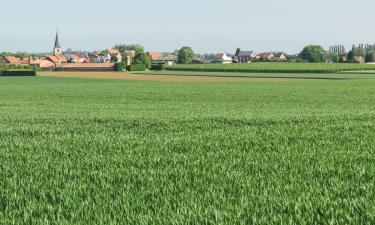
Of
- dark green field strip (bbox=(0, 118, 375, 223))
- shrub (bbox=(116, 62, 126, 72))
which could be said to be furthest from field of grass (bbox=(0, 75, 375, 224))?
shrub (bbox=(116, 62, 126, 72))

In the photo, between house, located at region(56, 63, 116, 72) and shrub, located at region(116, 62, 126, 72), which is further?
house, located at region(56, 63, 116, 72)

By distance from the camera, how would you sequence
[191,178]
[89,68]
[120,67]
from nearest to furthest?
[191,178] < [120,67] < [89,68]

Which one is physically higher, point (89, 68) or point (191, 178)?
point (89, 68)

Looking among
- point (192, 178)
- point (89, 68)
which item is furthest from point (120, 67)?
point (192, 178)

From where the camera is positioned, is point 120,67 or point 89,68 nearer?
point 120,67

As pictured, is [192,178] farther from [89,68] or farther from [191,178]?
[89,68]

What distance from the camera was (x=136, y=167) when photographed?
360 inches

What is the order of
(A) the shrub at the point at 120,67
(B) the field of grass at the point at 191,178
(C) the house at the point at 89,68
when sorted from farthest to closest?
(C) the house at the point at 89,68
(A) the shrub at the point at 120,67
(B) the field of grass at the point at 191,178

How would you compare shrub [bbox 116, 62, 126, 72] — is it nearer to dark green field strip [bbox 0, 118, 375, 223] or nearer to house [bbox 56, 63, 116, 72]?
house [bbox 56, 63, 116, 72]

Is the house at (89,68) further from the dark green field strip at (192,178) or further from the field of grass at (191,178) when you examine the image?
the dark green field strip at (192,178)

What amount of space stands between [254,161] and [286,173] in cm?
124

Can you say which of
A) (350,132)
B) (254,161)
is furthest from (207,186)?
(350,132)

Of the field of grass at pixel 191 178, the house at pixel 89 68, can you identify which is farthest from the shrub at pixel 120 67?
the field of grass at pixel 191 178

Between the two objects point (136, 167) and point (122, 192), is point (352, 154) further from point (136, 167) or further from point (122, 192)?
point (122, 192)
